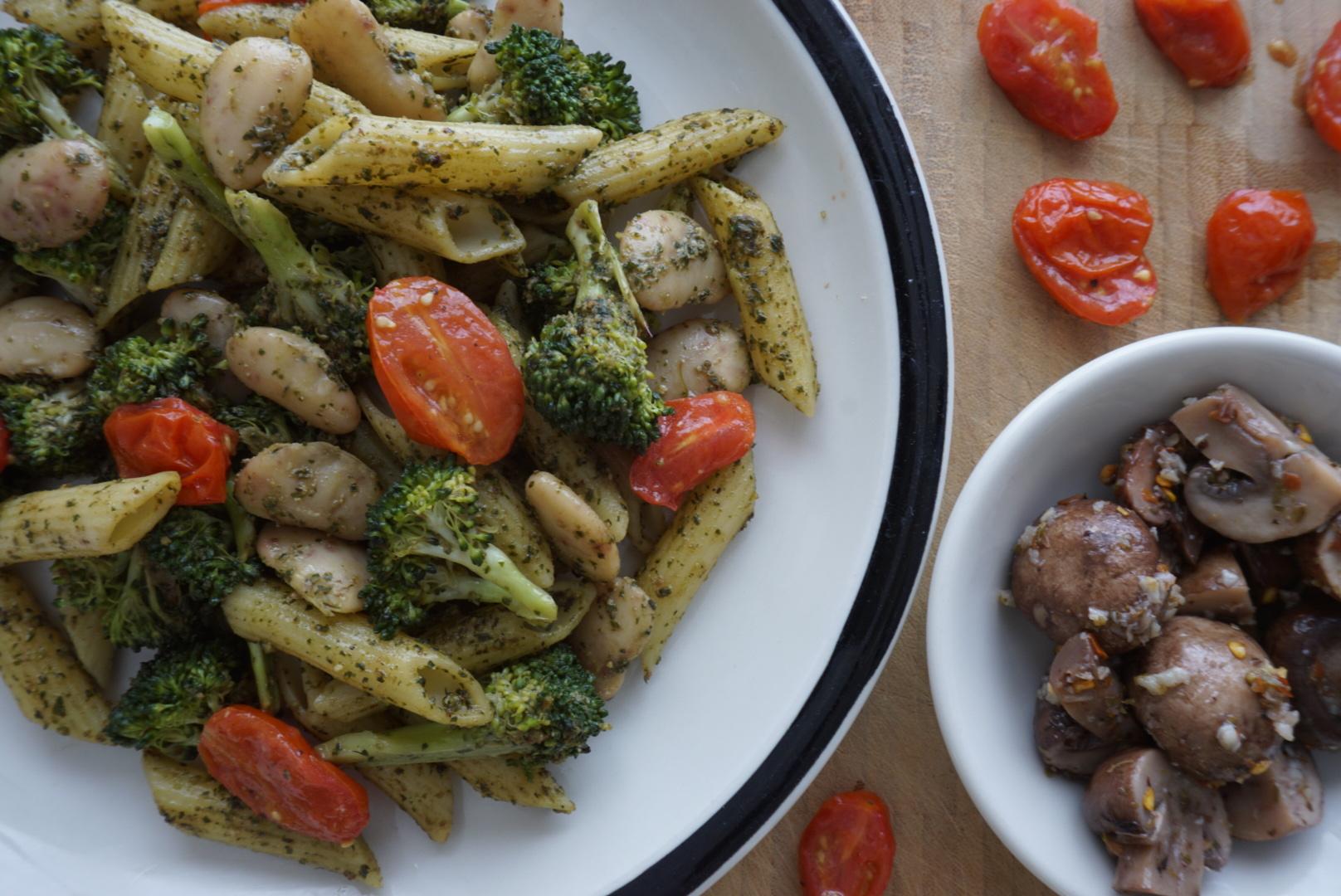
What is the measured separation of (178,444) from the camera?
1974 millimetres

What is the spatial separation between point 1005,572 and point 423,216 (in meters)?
1.47

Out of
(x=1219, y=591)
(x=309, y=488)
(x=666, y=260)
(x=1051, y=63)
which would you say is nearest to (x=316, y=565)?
(x=309, y=488)

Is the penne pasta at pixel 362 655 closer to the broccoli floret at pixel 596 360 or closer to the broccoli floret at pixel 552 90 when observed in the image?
the broccoli floret at pixel 596 360

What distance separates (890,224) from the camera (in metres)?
2.22

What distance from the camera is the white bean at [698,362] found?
2182 mm

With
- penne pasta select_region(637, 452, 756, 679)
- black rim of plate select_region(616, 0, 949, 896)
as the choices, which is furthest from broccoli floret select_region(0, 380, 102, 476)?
black rim of plate select_region(616, 0, 949, 896)

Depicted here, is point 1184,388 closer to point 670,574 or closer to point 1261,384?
point 1261,384

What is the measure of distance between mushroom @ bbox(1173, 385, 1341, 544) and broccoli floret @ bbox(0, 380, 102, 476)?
2.36m

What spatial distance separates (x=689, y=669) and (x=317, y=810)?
0.88 metres

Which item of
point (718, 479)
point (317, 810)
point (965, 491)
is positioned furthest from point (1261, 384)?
point (317, 810)

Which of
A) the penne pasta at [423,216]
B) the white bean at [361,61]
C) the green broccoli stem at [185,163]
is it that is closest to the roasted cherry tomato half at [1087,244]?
the penne pasta at [423,216]

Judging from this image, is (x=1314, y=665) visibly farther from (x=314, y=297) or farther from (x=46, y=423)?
(x=46, y=423)

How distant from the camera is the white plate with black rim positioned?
2.20 meters

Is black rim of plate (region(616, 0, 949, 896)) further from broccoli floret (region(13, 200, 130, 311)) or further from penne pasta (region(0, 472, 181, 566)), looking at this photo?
broccoli floret (region(13, 200, 130, 311))
